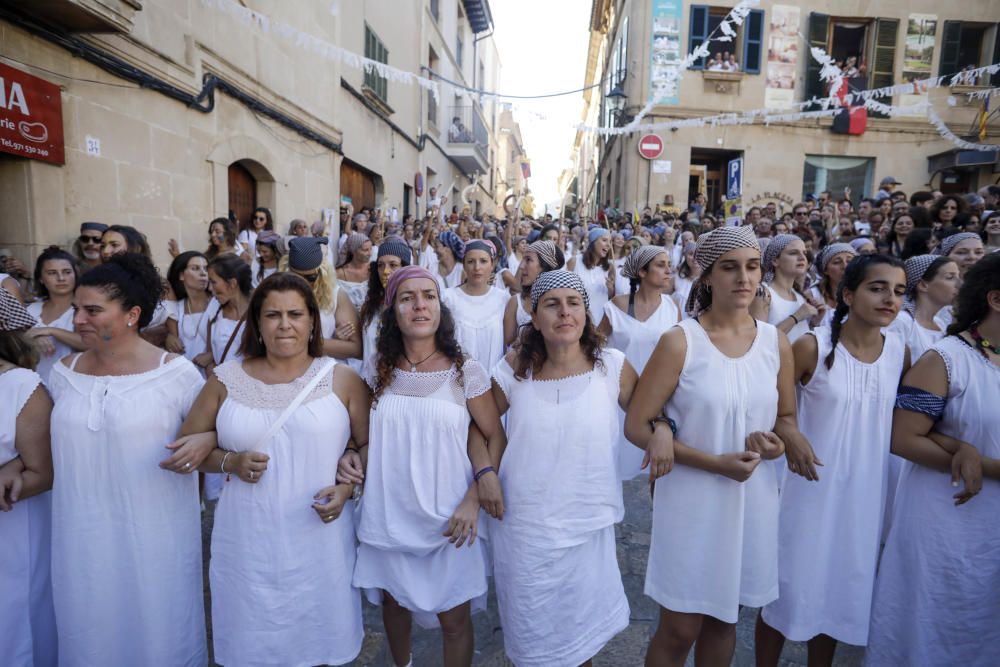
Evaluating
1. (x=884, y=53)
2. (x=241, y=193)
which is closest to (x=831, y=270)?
(x=241, y=193)

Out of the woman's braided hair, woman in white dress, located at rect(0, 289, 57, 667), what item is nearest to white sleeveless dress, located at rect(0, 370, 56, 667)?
woman in white dress, located at rect(0, 289, 57, 667)

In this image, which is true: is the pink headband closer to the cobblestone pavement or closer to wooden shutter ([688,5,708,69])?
the cobblestone pavement

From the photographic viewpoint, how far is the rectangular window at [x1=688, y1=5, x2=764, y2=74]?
16297 mm

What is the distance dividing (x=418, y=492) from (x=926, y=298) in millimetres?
3369

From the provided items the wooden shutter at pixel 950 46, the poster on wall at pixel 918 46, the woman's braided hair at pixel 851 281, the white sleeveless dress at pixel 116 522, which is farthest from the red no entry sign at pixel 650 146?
the white sleeveless dress at pixel 116 522

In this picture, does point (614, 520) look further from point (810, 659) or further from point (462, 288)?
point (462, 288)

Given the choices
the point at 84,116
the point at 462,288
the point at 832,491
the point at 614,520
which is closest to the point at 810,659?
the point at 832,491

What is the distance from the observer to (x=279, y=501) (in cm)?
218

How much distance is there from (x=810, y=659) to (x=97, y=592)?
119 inches

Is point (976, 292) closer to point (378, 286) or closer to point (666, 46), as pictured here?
point (378, 286)

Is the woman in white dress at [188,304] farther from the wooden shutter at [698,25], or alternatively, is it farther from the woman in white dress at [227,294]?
the wooden shutter at [698,25]

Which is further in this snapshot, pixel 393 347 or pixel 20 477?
pixel 393 347

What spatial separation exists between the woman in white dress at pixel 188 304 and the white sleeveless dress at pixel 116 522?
2088 mm

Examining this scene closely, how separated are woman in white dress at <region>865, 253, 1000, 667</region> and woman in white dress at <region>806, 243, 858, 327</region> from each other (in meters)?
1.53
